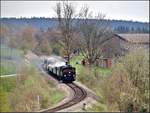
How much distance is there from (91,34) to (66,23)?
3077 mm

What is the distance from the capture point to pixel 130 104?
2844 cm

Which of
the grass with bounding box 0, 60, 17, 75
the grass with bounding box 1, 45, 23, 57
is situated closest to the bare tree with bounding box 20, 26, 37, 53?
the grass with bounding box 1, 45, 23, 57

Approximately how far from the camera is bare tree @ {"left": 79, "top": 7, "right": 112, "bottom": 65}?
4612cm

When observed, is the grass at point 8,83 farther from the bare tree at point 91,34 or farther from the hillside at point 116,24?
the hillside at point 116,24

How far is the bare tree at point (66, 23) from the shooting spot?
4666cm

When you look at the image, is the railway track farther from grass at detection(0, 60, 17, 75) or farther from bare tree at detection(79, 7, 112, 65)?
bare tree at detection(79, 7, 112, 65)

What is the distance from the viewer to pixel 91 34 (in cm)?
4744

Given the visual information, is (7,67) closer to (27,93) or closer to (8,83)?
(8,83)

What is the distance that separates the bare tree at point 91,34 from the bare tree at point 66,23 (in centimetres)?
165

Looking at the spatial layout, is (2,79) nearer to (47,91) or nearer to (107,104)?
(47,91)

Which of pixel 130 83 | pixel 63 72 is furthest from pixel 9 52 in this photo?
pixel 130 83

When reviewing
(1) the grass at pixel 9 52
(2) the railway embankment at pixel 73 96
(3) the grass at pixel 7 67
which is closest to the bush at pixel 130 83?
(2) the railway embankment at pixel 73 96

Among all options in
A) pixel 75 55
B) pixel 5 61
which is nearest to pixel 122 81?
pixel 5 61

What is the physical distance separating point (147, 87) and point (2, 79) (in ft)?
44.2
